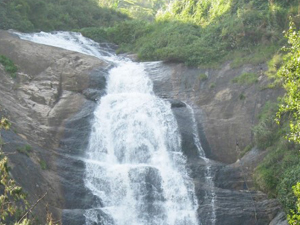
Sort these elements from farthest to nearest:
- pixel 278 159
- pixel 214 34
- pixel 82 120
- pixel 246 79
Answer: pixel 214 34, pixel 246 79, pixel 82 120, pixel 278 159

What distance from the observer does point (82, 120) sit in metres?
26.0

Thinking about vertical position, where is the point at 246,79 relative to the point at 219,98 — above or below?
above

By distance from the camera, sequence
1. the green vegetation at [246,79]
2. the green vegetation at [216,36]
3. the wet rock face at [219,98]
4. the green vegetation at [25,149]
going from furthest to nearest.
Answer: the green vegetation at [246,79] → the wet rock face at [219,98] → the green vegetation at [216,36] → the green vegetation at [25,149]

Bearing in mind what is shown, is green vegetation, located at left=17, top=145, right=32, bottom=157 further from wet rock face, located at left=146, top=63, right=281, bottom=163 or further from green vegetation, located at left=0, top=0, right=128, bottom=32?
green vegetation, located at left=0, top=0, right=128, bottom=32

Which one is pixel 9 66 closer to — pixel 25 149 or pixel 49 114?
pixel 49 114

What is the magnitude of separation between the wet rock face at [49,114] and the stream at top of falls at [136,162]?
755mm

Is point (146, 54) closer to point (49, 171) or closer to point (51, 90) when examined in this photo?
point (51, 90)

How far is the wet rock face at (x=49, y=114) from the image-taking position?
2130 centimetres

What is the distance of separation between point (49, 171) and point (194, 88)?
11579 millimetres

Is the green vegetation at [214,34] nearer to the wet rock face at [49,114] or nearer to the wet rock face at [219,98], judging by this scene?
the wet rock face at [219,98]

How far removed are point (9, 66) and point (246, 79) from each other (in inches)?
571

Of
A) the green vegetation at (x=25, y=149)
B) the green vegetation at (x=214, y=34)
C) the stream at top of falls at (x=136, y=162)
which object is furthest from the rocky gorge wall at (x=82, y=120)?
the green vegetation at (x=214, y=34)

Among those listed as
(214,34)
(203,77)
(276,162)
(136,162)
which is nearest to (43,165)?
(136,162)

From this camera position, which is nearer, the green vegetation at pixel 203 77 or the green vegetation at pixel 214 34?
the green vegetation at pixel 203 77
